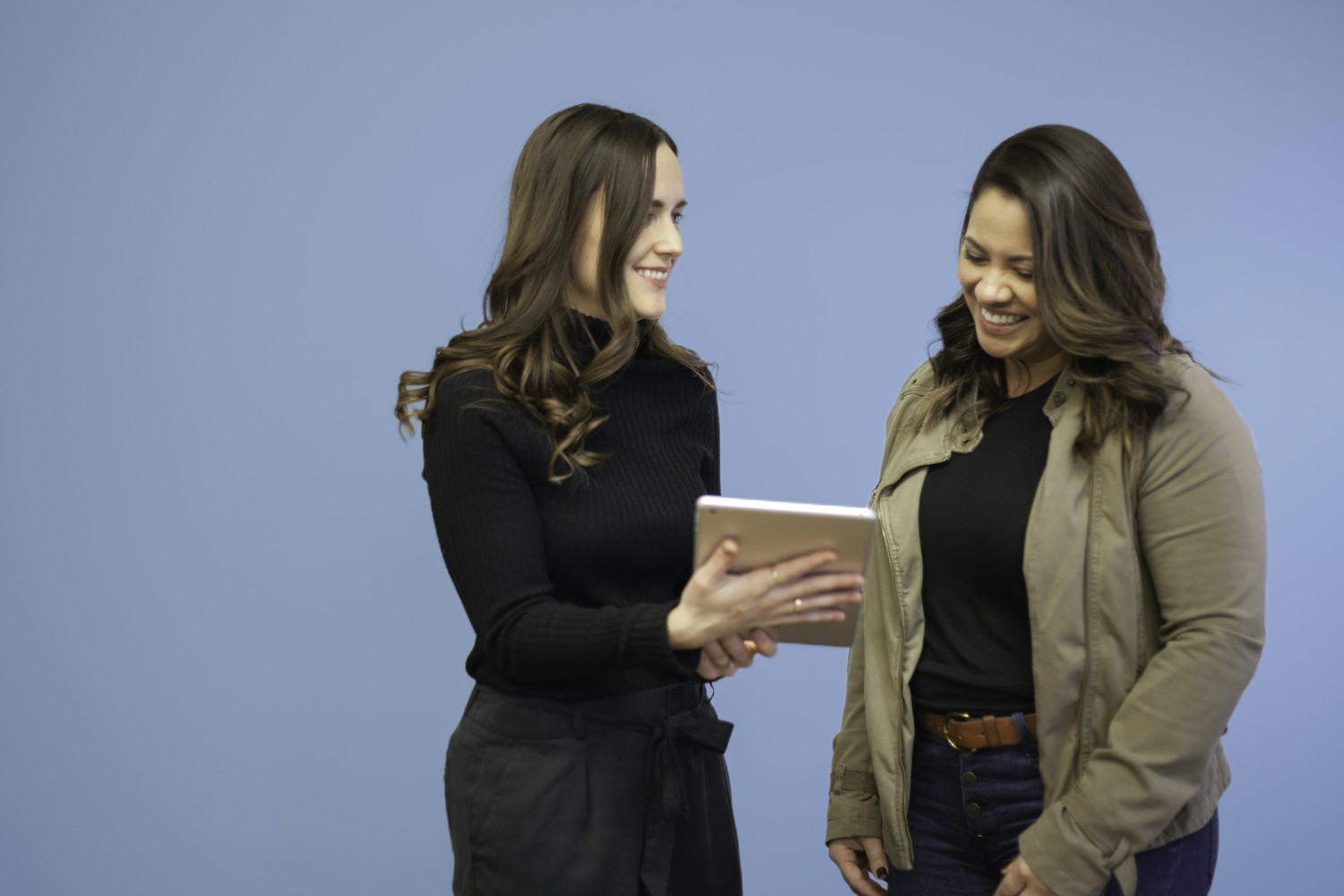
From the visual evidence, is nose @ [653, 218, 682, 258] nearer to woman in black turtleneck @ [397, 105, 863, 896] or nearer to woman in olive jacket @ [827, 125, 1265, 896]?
woman in black turtleneck @ [397, 105, 863, 896]

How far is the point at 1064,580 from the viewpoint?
4.49 feet

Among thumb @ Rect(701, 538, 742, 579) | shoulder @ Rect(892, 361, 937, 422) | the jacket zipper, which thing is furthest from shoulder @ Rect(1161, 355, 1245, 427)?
thumb @ Rect(701, 538, 742, 579)

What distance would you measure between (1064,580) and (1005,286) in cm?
34

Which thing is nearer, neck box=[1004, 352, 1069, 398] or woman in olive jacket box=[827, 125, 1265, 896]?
woman in olive jacket box=[827, 125, 1265, 896]

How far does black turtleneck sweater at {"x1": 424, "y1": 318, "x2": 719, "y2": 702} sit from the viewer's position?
54.6 inches

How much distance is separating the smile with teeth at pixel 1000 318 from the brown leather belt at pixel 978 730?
446mm

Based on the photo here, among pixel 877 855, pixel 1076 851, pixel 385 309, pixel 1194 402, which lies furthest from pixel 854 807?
pixel 385 309

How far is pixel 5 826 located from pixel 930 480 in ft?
6.09

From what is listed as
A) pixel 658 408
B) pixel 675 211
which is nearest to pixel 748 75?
pixel 675 211

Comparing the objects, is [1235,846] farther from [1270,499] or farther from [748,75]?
[748,75]

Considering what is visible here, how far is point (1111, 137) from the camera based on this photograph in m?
2.73

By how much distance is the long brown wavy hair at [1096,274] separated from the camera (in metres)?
1.37

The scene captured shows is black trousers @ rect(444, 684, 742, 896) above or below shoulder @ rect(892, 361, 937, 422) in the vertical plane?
below

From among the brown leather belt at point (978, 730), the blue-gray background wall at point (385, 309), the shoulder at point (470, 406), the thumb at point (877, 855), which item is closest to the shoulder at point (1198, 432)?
the brown leather belt at point (978, 730)
